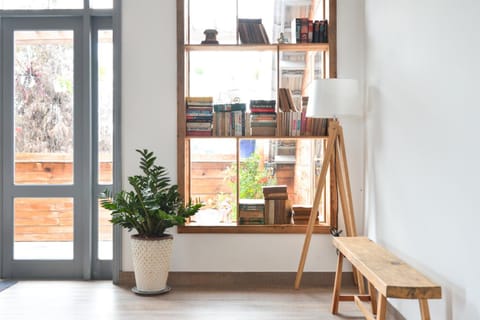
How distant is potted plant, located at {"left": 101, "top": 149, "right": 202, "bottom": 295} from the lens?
4043 mm

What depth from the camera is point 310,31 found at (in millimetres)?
4523

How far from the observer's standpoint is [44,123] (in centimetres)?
475

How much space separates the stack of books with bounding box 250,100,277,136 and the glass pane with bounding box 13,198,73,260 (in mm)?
1783

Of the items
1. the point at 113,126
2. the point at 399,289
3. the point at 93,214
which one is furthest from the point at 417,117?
the point at 93,214

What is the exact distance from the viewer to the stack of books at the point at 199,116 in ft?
14.8

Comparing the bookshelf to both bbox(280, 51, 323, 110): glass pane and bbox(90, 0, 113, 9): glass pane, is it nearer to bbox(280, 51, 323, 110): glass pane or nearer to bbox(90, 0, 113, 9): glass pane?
bbox(280, 51, 323, 110): glass pane

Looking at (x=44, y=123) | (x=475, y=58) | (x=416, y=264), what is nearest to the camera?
(x=475, y=58)

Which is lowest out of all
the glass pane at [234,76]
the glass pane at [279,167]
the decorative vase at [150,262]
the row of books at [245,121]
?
the decorative vase at [150,262]

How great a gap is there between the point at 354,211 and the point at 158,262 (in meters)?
1.69

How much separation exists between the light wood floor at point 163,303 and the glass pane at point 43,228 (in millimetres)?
361

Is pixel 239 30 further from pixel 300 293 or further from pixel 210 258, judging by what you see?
pixel 300 293

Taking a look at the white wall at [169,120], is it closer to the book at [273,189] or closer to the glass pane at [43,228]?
Result: the book at [273,189]

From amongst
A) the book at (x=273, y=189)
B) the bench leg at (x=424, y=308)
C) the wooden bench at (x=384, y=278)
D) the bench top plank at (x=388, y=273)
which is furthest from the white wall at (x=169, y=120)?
the bench leg at (x=424, y=308)

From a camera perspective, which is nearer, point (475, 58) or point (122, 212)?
point (475, 58)
